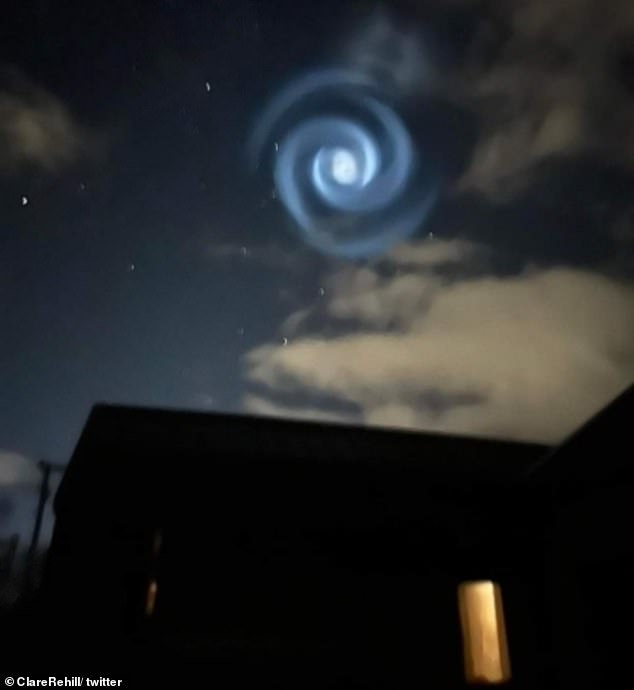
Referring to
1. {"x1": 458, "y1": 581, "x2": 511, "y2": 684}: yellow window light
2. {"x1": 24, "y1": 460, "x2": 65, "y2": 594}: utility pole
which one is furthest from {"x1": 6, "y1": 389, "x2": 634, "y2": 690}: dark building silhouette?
{"x1": 24, "y1": 460, "x2": 65, "y2": 594}: utility pole

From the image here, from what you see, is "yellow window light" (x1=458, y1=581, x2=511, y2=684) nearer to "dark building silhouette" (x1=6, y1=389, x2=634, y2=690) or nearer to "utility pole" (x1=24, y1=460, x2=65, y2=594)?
"dark building silhouette" (x1=6, y1=389, x2=634, y2=690)

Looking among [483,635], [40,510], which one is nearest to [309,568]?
[483,635]

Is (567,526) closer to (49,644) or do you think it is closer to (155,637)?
(155,637)

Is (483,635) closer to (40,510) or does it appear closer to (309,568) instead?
(309,568)

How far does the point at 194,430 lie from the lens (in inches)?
401

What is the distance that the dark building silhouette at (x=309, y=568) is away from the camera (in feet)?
26.7

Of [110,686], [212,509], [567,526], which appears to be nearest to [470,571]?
[567,526]

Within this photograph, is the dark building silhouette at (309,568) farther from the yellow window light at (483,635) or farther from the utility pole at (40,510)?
the utility pole at (40,510)

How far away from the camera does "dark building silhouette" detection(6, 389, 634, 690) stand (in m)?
8.12

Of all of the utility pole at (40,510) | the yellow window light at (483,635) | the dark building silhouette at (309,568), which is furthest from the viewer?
the utility pole at (40,510)

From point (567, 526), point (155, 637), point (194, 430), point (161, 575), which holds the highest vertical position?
point (194, 430)

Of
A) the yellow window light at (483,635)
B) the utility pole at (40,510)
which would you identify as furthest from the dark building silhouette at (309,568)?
the utility pole at (40,510)

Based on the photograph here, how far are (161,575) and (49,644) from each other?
1744 mm

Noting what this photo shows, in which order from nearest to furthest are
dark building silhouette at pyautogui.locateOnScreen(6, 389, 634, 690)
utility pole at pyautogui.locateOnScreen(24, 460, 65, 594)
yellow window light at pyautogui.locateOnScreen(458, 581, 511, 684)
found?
yellow window light at pyautogui.locateOnScreen(458, 581, 511, 684) < dark building silhouette at pyautogui.locateOnScreen(6, 389, 634, 690) < utility pole at pyautogui.locateOnScreen(24, 460, 65, 594)
